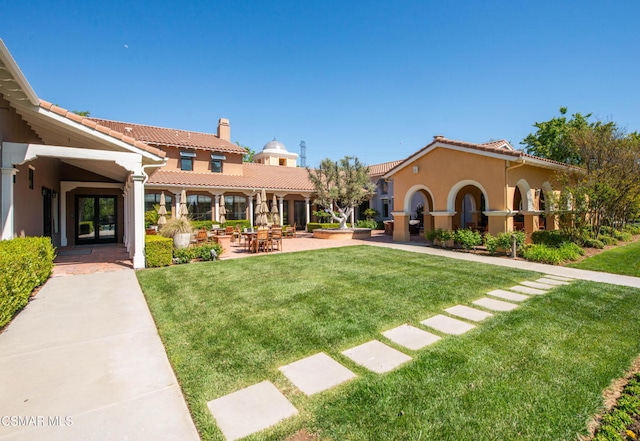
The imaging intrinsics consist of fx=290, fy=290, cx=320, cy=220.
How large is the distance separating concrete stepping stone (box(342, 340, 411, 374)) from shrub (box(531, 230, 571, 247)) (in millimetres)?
10979

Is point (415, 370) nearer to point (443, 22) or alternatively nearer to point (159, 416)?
point (159, 416)

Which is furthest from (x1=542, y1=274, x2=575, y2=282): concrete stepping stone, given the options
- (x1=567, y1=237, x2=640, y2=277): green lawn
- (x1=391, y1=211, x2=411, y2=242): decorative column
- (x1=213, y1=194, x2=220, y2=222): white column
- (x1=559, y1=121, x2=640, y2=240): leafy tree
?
(x1=213, y1=194, x2=220, y2=222): white column

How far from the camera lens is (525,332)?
425cm

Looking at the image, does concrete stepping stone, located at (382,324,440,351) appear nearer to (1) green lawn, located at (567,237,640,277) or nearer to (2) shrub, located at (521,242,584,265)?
(1) green lawn, located at (567,237,640,277)

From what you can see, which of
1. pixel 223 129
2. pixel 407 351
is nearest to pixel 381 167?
pixel 223 129

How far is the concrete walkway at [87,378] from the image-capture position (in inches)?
96.0

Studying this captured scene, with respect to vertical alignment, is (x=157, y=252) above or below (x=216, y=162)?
below

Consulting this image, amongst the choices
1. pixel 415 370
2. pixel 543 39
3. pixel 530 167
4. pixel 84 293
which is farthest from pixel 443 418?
pixel 543 39

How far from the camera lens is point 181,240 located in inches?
436

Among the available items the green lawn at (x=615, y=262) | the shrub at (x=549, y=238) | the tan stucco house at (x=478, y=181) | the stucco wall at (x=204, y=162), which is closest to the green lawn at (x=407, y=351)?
the green lawn at (x=615, y=262)

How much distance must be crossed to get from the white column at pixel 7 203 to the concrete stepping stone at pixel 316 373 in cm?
825

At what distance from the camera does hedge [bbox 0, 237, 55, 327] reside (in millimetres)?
4398

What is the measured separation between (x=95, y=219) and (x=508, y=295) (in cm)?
1970

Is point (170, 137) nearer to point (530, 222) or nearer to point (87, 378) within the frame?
point (87, 378)
